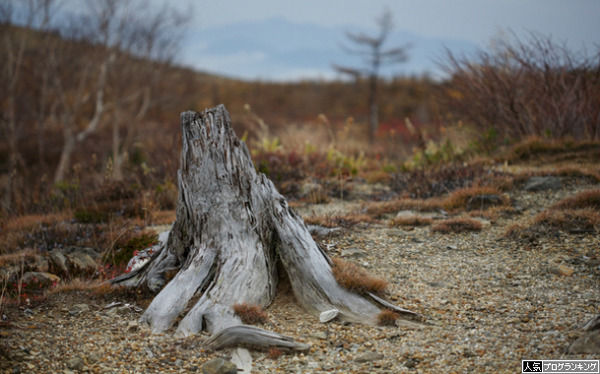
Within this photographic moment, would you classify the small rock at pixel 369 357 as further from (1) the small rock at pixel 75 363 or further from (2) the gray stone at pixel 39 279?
(2) the gray stone at pixel 39 279

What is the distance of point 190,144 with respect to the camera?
4.31 metres

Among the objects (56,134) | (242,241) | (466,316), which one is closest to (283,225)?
(242,241)

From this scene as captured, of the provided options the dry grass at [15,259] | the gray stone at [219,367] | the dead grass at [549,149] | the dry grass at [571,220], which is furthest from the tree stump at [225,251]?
the dead grass at [549,149]

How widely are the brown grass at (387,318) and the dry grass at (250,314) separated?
0.91m

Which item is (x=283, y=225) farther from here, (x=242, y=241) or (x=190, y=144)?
(x=190, y=144)

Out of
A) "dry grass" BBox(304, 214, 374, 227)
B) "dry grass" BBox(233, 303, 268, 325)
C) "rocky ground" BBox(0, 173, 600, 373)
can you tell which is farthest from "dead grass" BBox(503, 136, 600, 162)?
"dry grass" BBox(233, 303, 268, 325)

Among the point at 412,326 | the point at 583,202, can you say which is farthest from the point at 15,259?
the point at 583,202

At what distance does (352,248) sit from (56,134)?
18.8 metres

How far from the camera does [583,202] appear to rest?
5.86 metres

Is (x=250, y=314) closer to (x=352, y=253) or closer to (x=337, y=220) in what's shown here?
(x=352, y=253)

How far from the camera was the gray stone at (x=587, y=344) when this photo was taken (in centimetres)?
290

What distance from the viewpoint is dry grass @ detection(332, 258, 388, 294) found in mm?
3939

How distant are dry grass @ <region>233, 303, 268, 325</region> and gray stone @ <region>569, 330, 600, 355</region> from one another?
215 cm

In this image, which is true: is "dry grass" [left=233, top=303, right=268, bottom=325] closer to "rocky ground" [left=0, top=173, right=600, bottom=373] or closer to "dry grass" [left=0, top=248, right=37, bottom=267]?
"rocky ground" [left=0, top=173, right=600, bottom=373]
